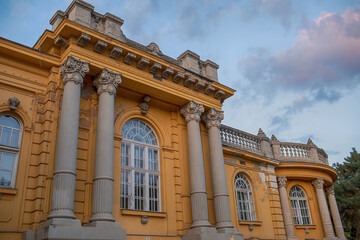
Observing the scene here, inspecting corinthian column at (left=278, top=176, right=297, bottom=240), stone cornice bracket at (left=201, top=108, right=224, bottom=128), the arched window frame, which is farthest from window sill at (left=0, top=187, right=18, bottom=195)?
corinthian column at (left=278, top=176, right=297, bottom=240)

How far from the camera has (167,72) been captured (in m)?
13.9

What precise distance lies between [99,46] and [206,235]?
292 inches

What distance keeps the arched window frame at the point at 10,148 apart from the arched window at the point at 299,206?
14898 millimetres

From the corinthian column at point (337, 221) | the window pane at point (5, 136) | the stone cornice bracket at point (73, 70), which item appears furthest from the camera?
the corinthian column at point (337, 221)

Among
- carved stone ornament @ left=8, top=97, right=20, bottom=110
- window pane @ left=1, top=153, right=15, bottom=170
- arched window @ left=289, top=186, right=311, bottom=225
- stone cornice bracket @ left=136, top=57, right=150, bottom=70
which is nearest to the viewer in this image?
window pane @ left=1, top=153, right=15, bottom=170

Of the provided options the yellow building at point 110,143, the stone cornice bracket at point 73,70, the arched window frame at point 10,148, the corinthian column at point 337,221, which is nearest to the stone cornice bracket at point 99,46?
the yellow building at point 110,143

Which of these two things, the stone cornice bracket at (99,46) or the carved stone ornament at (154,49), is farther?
the carved stone ornament at (154,49)

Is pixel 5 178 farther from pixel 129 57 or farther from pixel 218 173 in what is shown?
pixel 218 173

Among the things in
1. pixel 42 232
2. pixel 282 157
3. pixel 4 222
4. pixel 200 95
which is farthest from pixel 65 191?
pixel 282 157

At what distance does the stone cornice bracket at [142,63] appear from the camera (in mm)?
13120

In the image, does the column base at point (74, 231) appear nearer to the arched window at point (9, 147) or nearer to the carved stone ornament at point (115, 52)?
the arched window at point (9, 147)

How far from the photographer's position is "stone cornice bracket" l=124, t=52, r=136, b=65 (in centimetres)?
1278

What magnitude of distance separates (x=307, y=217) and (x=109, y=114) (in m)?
13.8

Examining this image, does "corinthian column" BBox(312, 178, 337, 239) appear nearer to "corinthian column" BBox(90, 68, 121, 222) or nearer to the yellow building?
the yellow building
